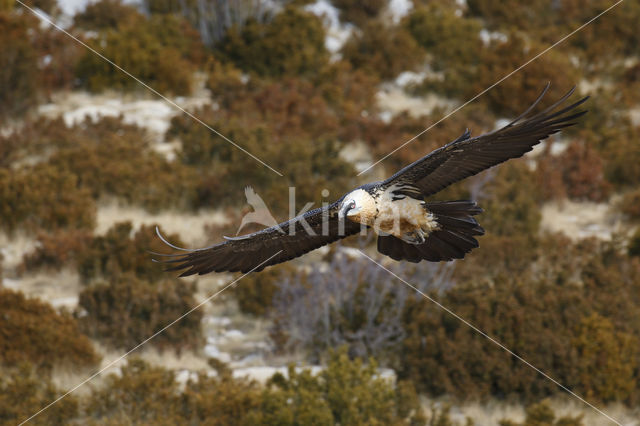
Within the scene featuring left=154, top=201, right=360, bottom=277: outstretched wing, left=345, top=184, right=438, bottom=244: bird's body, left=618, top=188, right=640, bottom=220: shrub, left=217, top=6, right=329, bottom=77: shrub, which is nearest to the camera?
left=345, top=184, right=438, bottom=244: bird's body

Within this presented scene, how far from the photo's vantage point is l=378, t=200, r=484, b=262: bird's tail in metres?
3.92

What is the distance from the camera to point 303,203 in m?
8.92

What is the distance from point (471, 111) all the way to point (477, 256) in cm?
455

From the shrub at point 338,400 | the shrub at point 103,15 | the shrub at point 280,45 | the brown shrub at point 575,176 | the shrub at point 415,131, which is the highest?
the shrub at point 103,15

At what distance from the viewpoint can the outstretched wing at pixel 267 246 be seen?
15.2 feet

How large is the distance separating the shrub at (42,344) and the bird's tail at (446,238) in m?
3.25

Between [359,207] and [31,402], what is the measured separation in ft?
10.5

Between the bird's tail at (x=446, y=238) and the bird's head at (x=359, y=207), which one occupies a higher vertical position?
the bird's head at (x=359, y=207)

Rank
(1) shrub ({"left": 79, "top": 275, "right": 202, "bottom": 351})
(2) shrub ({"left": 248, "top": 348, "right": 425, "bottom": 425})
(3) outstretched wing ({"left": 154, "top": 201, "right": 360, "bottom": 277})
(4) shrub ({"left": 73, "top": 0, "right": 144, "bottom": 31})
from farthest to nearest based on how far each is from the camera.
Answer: (4) shrub ({"left": 73, "top": 0, "right": 144, "bottom": 31})
(1) shrub ({"left": 79, "top": 275, "right": 202, "bottom": 351})
(2) shrub ({"left": 248, "top": 348, "right": 425, "bottom": 425})
(3) outstretched wing ({"left": 154, "top": 201, "right": 360, "bottom": 277})

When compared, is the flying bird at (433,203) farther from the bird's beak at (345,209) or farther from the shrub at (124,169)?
the shrub at (124,169)

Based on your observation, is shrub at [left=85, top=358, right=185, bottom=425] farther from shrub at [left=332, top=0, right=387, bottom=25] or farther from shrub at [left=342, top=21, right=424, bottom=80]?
shrub at [left=332, top=0, right=387, bottom=25]

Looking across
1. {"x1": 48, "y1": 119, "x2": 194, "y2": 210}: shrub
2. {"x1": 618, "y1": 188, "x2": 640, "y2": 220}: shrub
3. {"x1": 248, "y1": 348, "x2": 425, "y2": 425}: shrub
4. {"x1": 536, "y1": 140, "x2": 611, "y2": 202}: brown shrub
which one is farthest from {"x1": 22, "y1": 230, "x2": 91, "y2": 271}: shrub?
{"x1": 618, "y1": 188, "x2": 640, "y2": 220}: shrub

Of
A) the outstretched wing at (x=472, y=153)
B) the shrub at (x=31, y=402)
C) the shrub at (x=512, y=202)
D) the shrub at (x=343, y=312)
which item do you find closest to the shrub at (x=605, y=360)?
the shrub at (x=343, y=312)

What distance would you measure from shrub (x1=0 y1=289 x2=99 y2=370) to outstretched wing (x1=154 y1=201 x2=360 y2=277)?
2131 mm
